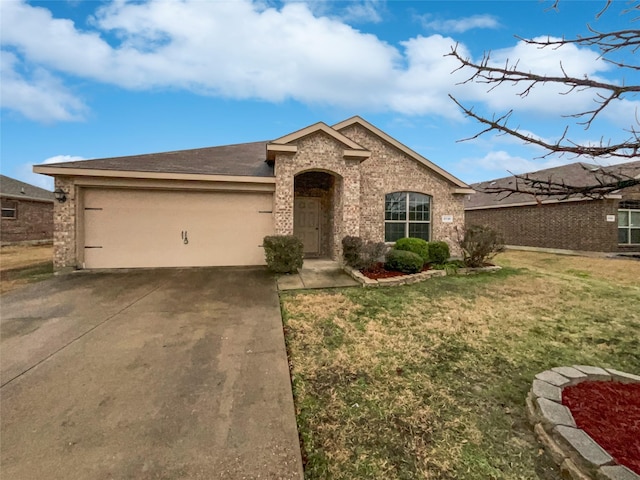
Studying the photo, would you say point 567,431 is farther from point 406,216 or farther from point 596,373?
point 406,216

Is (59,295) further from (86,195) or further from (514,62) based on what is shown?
(514,62)

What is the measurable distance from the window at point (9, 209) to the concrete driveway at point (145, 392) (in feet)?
53.5

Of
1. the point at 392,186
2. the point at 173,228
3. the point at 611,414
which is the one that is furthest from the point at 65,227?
the point at 611,414

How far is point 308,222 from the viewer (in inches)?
434

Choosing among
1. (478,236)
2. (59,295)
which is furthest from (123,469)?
(478,236)

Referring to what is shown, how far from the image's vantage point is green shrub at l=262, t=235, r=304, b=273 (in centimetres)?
796

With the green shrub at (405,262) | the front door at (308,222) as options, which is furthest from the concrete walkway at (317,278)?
the front door at (308,222)

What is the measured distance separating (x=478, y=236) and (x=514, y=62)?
331 inches

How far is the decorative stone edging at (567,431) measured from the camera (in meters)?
1.83

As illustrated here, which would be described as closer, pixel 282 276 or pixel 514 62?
pixel 514 62

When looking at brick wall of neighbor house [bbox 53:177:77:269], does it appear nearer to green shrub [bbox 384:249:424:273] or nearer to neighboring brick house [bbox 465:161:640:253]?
green shrub [bbox 384:249:424:273]

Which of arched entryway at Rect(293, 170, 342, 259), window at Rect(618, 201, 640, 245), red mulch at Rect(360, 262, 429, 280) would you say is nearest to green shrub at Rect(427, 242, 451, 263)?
red mulch at Rect(360, 262, 429, 280)

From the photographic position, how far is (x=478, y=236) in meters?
9.11

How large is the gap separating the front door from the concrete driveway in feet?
18.5
